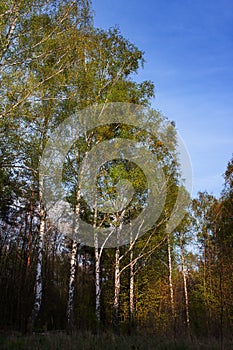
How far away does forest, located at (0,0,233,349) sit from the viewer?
959 centimetres

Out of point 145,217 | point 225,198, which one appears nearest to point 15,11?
point 145,217

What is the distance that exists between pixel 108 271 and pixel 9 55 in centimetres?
1386

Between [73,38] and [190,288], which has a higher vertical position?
[73,38]

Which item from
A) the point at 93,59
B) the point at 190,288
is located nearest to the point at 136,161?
the point at 93,59

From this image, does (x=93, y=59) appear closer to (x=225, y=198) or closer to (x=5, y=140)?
(x=5, y=140)

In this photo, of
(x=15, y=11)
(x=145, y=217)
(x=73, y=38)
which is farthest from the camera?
(x=145, y=217)

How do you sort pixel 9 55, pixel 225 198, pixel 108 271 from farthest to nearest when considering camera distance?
pixel 108 271 < pixel 225 198 < pixel 9 55

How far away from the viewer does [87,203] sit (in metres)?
14.5

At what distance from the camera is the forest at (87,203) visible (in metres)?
9.59

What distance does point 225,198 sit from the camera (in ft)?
59.1

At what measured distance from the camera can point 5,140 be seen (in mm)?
10820

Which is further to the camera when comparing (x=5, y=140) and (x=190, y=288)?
(x=190, y=288)

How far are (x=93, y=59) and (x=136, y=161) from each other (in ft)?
16.3

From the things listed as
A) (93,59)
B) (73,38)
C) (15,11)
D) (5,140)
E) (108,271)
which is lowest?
(108,271)
